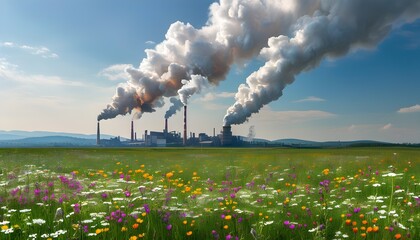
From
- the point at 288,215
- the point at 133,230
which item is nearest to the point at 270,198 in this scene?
the point at 288,215

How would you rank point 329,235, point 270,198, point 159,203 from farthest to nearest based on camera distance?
point 270,198
point 159,203
point 329,235

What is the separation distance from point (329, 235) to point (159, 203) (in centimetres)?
331

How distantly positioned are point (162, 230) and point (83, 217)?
177cm

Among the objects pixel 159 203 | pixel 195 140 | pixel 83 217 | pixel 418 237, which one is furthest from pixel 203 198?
pixel 195 140

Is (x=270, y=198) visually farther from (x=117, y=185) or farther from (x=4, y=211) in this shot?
(x=4, y=211)

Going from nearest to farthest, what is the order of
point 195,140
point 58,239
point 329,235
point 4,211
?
point 58,239
point 329,235
point 4,211
point 195,140

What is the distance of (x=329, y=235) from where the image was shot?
255 inches

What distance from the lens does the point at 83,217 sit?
22.5 feet

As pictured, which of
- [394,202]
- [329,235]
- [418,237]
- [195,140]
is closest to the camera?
[418,237]

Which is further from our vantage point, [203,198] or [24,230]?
[203,198]

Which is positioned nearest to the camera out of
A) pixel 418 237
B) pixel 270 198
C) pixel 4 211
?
pixel 418 237

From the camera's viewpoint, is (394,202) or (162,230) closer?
(162,230)

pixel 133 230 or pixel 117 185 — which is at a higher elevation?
pixel 117 185

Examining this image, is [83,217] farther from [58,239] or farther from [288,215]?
[288,215]
